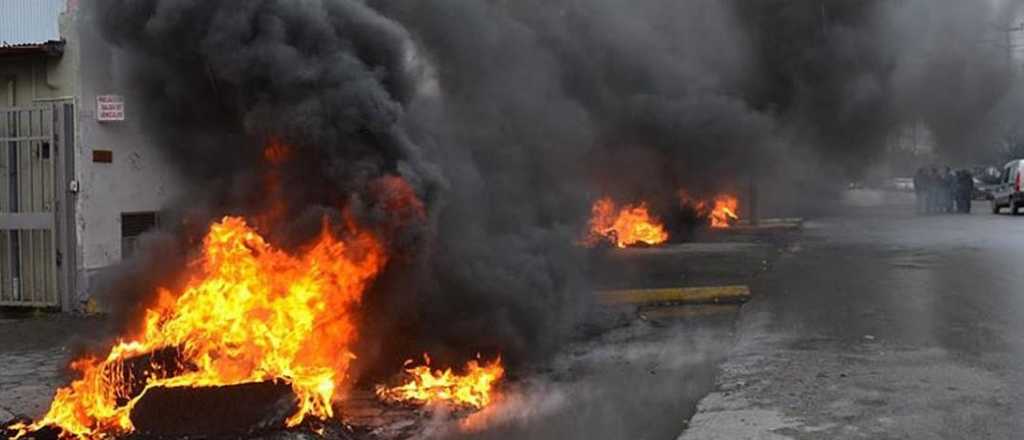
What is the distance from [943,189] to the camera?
84.9 feet

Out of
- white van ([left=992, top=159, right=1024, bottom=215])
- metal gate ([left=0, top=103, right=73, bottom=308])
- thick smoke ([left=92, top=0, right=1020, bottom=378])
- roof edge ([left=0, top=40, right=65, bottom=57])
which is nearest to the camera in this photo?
thick smoke ([left=92, top=0, right=1020, bottom=378])

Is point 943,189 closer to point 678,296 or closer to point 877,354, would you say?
point 678,296

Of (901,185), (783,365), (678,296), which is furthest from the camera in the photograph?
(901,185)

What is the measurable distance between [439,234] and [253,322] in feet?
4.93

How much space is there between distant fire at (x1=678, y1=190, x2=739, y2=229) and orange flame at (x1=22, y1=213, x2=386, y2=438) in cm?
998

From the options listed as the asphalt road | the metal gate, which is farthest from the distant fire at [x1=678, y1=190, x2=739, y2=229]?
the metal gate

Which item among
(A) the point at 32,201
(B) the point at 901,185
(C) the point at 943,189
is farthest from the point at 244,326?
(B) the point at 901,185

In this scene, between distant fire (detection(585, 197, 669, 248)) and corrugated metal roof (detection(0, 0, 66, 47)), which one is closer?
corrugated metal roof (detection(0, 0, 66, 47))

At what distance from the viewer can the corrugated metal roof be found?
8.69 m

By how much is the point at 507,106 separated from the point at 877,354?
3602 millimetres

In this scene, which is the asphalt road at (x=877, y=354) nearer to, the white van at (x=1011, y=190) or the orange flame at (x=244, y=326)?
the orange flame at (x=244, y=326)

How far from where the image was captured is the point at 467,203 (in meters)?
6.14

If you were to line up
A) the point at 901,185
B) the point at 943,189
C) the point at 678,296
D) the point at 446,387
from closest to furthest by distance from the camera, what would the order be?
1. the point at 446,387
2. the point at 678,296
3. the point at 943,189
4. the point at 901,185

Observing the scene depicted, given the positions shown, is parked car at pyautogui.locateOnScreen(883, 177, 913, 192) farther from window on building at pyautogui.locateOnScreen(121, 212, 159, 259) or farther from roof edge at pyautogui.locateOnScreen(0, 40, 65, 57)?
roof edge at pyautogui.locateOnScreen(0, 40, 65, 57)
